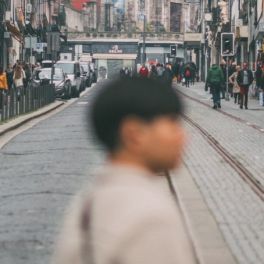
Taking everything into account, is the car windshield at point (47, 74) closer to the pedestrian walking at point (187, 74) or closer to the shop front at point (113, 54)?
the pedestrian walking at point (187, 74)

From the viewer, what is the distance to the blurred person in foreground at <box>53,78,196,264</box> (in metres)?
2.75

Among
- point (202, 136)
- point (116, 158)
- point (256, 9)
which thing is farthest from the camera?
point (256, 9)

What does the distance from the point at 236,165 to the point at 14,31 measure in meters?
57.2

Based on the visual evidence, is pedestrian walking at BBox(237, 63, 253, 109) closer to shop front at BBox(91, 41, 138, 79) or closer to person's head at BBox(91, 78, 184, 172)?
person's head at BBox(91, 78, 184, 172)

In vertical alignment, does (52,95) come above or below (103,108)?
below

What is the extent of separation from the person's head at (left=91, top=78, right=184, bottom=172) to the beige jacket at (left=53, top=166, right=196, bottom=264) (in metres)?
0.09

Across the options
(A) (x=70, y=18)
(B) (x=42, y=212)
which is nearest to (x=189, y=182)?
(B) (x=42, y=212)

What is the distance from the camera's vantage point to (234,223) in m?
10.2

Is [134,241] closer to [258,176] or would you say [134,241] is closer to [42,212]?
[42,212]

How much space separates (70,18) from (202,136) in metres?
141

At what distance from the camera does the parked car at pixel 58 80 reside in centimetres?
5003

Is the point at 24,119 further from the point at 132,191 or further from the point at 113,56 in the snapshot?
the point at 113,56

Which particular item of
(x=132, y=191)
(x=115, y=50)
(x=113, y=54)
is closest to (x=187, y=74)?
(x=132, y=191)

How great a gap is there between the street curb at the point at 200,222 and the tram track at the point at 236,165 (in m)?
0.71
